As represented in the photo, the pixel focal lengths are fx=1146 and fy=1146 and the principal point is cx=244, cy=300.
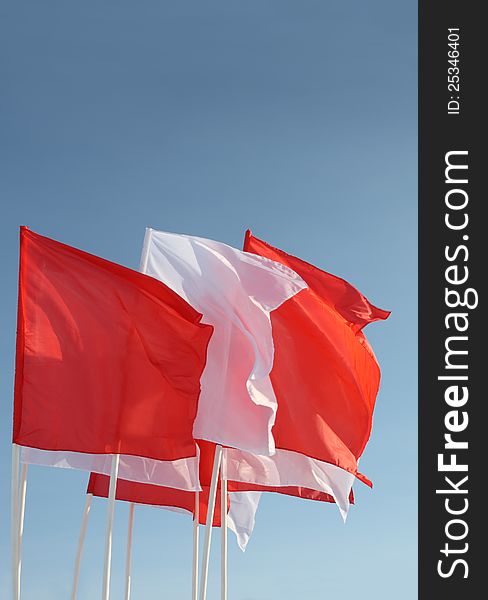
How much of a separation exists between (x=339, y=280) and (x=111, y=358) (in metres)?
7.39

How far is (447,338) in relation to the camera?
94.7ft

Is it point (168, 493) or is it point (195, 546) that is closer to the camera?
point (195, 546)

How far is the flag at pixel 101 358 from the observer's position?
21891 mm

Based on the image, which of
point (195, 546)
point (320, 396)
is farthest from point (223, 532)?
point (320, 396)

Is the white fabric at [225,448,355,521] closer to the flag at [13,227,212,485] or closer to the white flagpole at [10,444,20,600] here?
the flag at [13,227,212,485]

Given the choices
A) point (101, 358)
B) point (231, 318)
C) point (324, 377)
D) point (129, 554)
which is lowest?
point (129, 554)

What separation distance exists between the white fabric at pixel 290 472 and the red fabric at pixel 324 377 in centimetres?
55

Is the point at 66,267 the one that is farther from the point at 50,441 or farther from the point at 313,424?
the point at 313,424

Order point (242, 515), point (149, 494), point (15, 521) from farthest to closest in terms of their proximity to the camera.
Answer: point (242, 515)
point (149, 494)
point (15, 521)

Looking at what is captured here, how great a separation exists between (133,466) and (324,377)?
4.89 meters

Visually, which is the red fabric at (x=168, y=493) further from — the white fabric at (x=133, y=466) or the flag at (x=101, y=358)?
the flag at (x=101, y=358)

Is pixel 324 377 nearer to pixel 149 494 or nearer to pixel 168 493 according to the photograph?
pixel 168 493

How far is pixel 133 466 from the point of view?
24688mm

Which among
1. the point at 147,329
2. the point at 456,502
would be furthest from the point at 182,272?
the point at 456,502
